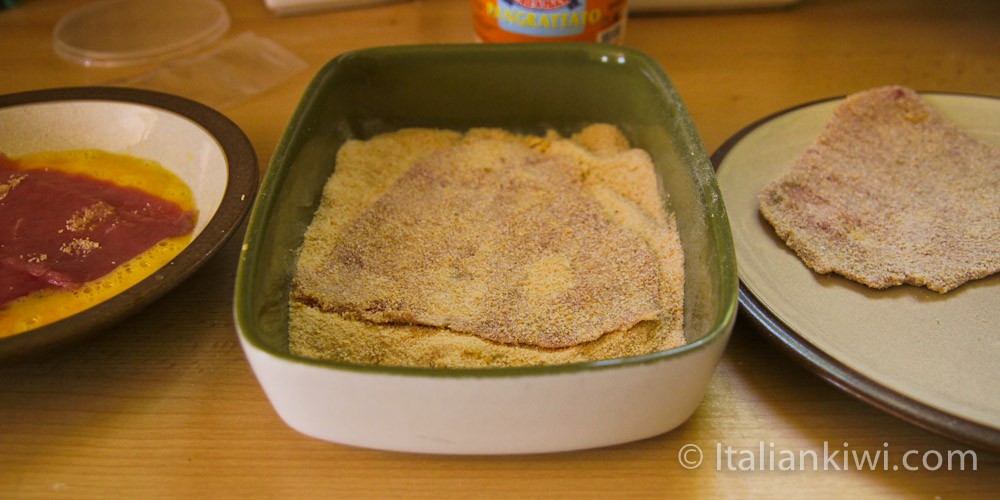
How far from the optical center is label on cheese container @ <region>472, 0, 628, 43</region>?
0.81 metres

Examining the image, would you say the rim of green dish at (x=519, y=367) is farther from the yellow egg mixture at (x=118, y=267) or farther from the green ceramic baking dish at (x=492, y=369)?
the yellow egg mixture at (x=118, y=267)

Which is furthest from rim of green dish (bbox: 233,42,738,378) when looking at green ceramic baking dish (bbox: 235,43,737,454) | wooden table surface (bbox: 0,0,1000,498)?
wooden table surface (bbox: 0,0,1000,498)

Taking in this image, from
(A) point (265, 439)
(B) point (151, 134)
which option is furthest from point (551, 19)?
(A) point (265, 439)

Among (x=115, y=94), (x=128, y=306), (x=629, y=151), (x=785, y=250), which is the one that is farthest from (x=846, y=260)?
(x=115, y=94)

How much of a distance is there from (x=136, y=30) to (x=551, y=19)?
2.07 ft

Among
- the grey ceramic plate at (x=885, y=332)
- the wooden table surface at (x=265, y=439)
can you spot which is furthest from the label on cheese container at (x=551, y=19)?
the wooden table surface at (x=265, y=439)

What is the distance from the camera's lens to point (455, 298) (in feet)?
1.87

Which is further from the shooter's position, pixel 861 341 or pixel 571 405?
pixel 861 341

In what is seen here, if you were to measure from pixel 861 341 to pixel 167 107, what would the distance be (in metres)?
0.66

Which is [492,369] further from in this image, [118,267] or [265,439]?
[118,267]

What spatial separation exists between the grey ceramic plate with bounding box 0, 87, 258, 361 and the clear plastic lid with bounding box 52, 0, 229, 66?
282 millimetres

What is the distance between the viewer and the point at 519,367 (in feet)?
1.35

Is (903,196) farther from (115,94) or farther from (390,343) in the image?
→ (115,94)

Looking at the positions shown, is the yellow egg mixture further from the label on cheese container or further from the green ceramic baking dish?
the label on cheese container
